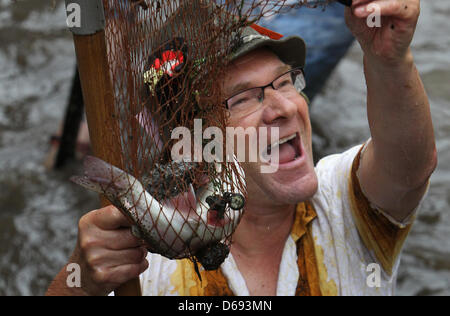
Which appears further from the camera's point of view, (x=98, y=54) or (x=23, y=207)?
(x=23, y=207)

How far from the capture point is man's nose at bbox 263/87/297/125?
2.23 m

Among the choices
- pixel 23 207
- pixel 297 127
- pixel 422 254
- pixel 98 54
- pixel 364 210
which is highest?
pixel 98 54

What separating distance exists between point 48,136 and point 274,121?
395cm

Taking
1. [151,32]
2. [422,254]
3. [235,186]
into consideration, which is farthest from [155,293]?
[422,254]

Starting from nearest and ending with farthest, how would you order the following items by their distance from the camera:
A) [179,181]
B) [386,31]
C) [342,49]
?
1. [179,181]
2. [386,31]
3. [342,49]

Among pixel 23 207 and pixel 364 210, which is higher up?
pixel 364 210

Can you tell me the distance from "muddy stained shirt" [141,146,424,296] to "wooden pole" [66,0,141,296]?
0.82m

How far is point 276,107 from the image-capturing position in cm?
223

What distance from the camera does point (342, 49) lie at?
471cm

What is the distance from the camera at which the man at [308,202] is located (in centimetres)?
179

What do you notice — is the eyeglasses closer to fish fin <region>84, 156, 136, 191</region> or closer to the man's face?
the man's face

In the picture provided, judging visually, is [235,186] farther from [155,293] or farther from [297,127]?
[155,293]

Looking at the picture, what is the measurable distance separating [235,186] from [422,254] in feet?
10.2

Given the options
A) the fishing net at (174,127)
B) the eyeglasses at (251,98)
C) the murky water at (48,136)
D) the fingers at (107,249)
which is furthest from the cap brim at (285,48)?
the murky water at (48,136)
